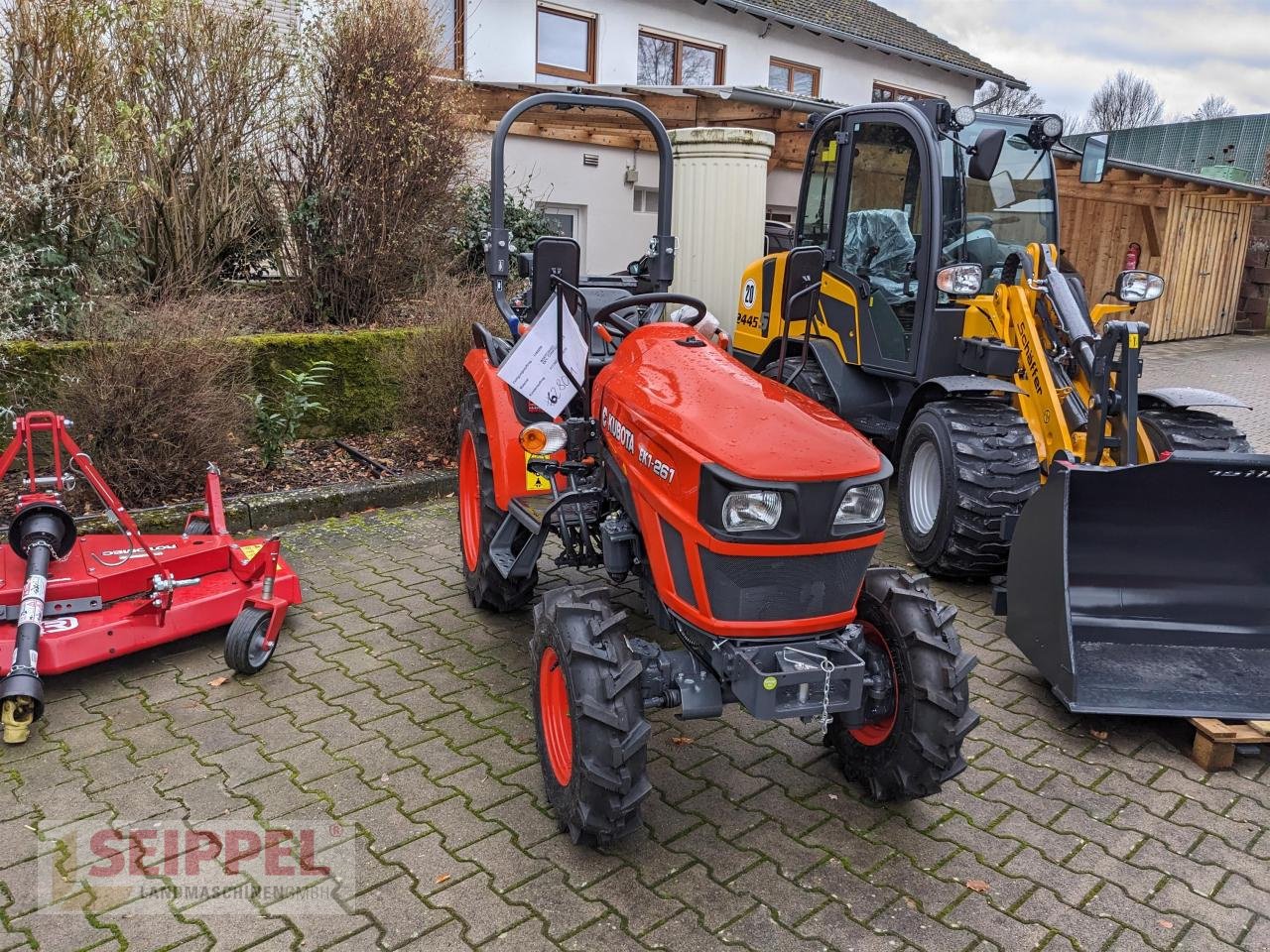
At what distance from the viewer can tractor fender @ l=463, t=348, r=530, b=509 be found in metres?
3.98

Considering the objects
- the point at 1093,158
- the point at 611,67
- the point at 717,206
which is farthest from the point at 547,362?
the point at 611,67

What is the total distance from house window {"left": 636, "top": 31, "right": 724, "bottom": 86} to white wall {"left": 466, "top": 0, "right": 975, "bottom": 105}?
0.16m

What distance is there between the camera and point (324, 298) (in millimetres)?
7605

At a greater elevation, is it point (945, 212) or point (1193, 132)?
point (1193, 132)

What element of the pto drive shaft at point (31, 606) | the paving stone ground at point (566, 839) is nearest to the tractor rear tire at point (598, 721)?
the paving stone ground at point (566, 839)

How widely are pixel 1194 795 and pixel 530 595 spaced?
267 cm

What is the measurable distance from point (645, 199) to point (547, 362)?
8.96m

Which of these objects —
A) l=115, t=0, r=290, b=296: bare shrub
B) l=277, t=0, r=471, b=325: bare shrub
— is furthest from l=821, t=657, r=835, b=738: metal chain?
l=277, t=0, r=471, b=325: bare shrub

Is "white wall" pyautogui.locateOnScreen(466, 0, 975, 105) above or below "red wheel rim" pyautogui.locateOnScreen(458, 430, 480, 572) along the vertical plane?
above

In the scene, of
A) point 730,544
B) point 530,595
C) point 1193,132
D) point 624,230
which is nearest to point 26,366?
point 530,595

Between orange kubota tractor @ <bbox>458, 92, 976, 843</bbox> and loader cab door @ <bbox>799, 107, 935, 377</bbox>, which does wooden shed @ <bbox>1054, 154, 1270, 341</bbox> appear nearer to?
loader cab door @ <bbox>799, 107, 935, 377</bbox>

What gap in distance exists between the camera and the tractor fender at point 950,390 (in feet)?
15.7

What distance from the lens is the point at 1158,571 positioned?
3.79m

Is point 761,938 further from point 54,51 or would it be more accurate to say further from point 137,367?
point 54,51
